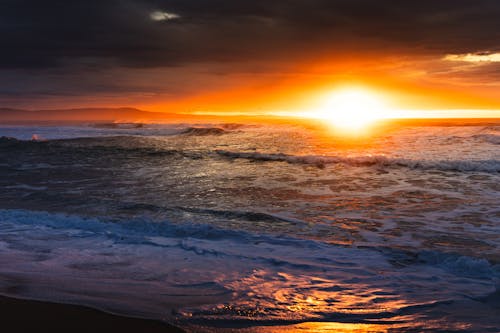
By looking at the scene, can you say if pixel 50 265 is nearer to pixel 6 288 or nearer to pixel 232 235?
pixel 6 288

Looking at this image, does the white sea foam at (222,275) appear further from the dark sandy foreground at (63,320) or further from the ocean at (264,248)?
the dark sandy foreground at (63,320)

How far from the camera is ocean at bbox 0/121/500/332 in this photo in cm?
365

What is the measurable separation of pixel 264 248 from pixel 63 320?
9.25 feet

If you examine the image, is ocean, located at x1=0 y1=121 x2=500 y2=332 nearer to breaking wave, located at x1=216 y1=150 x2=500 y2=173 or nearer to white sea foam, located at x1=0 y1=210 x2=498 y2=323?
white sea foam, located at x1=0 y1=210 x2=498 y2=323

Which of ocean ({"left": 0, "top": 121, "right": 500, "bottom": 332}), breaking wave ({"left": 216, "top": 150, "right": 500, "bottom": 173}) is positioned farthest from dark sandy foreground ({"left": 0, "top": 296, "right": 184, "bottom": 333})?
breaking wave ({"left": 216, "top": 150, "right": 500, "bottom": 173})

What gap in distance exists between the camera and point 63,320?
340 cm

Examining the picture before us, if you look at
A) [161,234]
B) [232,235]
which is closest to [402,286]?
[232,235]

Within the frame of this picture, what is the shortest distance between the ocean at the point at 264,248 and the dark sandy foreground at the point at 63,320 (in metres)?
0.14

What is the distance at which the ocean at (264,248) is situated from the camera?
3.65 m

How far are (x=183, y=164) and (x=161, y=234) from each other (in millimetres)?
9706

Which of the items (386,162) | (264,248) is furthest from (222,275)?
(386,162)

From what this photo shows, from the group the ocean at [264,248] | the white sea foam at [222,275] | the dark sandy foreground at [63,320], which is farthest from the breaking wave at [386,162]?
the dark sandy foreground at [63,320]

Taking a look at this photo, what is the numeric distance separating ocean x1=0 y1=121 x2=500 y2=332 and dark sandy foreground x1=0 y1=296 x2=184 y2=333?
0.14 m

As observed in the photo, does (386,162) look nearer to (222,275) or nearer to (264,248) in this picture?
(264,248)
